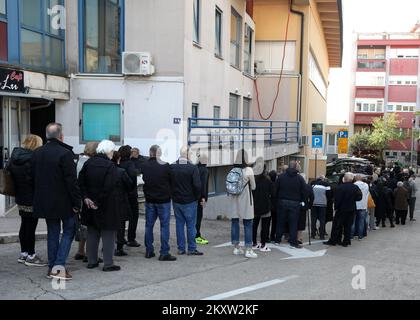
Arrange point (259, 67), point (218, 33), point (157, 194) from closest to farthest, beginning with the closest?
1. point (157, 194)
2. point (218, 33)
3. point (259, 67)

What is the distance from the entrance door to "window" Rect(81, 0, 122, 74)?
2.27 m

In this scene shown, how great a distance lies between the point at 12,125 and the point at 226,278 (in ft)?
23.4

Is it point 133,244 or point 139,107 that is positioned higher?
point 139,107

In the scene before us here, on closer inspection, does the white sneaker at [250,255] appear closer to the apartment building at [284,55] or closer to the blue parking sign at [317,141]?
the blue parking sign at [317,141]

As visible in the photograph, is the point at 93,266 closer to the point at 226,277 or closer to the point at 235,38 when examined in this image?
the point at 226,277

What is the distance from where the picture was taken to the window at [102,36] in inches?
519

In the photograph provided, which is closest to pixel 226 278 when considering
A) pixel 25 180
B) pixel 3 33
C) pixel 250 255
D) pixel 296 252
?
pixel 250 255

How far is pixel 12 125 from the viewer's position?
1131 cm

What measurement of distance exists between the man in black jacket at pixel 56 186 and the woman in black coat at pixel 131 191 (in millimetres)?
1525

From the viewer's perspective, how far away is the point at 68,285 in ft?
19.8

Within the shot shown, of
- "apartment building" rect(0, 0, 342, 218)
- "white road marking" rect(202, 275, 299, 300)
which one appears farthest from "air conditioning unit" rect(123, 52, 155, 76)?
"white road marking" rect(202, 275, 299, 300)

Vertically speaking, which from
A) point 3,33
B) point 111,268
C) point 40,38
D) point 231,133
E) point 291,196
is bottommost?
point 111,268

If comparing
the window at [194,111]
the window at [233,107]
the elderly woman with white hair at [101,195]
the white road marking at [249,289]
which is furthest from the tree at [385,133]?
the elderly woman with white hair at [101,195]
